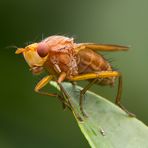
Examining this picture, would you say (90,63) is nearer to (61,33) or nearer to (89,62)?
(89,62)

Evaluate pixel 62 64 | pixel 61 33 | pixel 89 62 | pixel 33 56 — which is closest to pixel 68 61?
pixel 62 64

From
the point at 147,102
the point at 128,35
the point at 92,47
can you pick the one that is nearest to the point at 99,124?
the point at 92,47

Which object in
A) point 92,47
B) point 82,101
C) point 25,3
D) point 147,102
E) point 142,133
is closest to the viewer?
point 142,133

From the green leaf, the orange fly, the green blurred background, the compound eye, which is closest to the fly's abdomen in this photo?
the orange fly

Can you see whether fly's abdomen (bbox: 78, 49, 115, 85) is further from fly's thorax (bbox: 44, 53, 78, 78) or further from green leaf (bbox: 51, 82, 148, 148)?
green leaf (bbox: 51, 82, 148, 148)

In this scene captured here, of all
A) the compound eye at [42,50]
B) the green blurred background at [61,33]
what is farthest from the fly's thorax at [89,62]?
the green blurred background at [61,33]

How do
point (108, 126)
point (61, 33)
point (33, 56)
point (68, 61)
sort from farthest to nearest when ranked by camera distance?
1. point (61, 33)
2. point (68, 61)
3. point (33, 56)
4. point (108, 126)

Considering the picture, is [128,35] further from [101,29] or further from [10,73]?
[10,73]

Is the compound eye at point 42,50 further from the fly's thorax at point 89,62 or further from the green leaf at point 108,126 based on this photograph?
the green leaf at point 108,126
